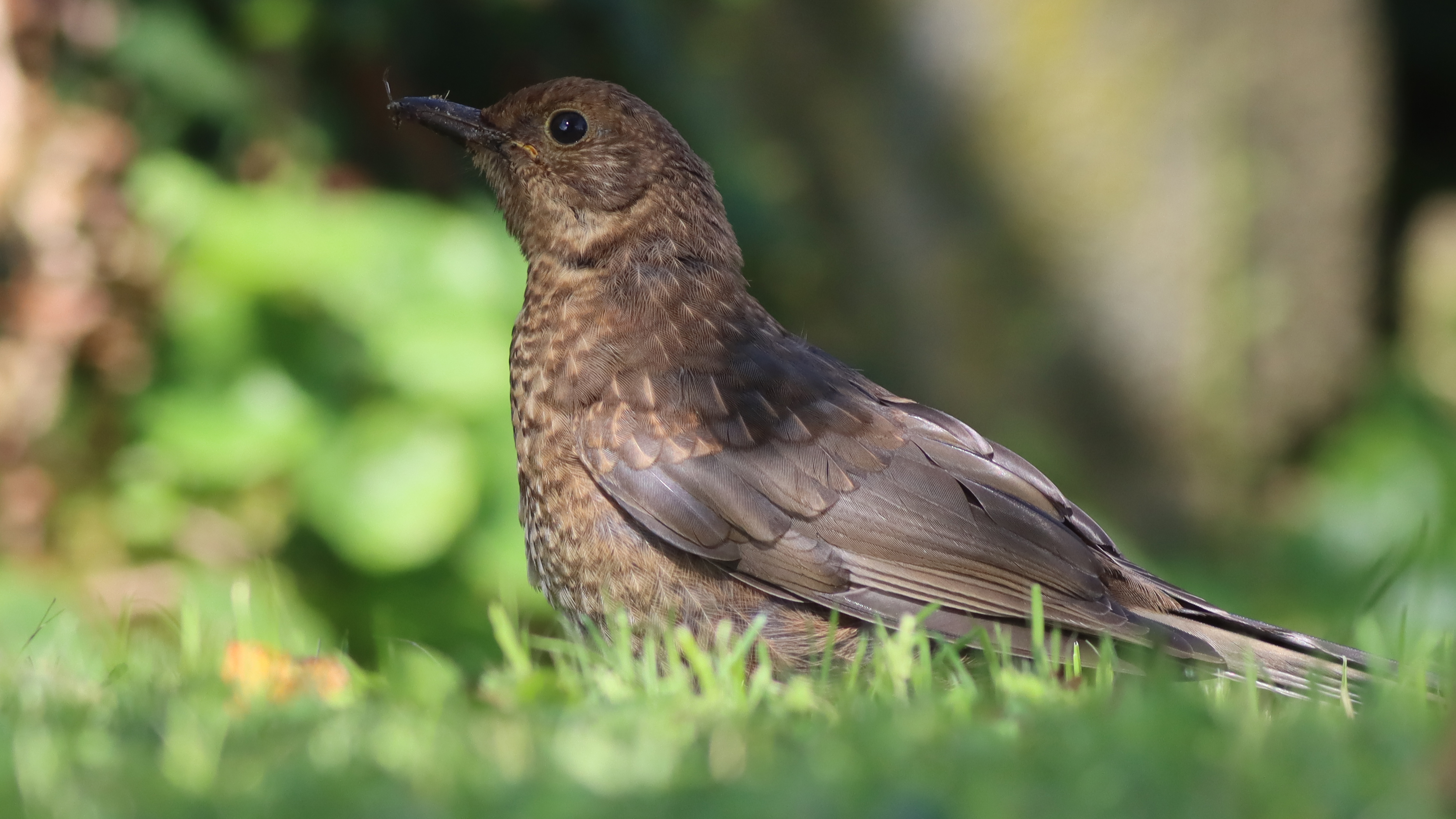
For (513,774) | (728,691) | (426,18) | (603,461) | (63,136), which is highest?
(426,18)

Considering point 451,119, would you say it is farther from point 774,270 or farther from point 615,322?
point 774,270

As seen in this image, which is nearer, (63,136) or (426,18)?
(63,136)

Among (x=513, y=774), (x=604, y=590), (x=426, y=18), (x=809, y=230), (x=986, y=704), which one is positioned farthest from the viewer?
(x=809, y=230)

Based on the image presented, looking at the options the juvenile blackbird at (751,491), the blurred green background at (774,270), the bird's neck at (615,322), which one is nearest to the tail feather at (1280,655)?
the juvenile blackbird at (751,491)

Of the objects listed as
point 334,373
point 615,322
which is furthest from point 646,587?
point 334,373

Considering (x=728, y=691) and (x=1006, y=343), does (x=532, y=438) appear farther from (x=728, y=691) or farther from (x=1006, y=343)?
(x=1006, y=343)

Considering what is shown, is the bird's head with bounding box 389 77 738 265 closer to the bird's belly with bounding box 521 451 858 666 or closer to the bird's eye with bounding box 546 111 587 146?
the bird's eye with bounding box 546 111 587 146

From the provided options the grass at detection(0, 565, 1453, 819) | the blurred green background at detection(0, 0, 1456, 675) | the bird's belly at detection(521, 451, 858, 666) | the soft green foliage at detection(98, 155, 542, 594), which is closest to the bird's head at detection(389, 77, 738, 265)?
the blurred green background at detection(0, 0, 1456, 675)

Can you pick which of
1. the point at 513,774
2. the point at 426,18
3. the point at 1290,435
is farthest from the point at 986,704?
the point at 1290,435
